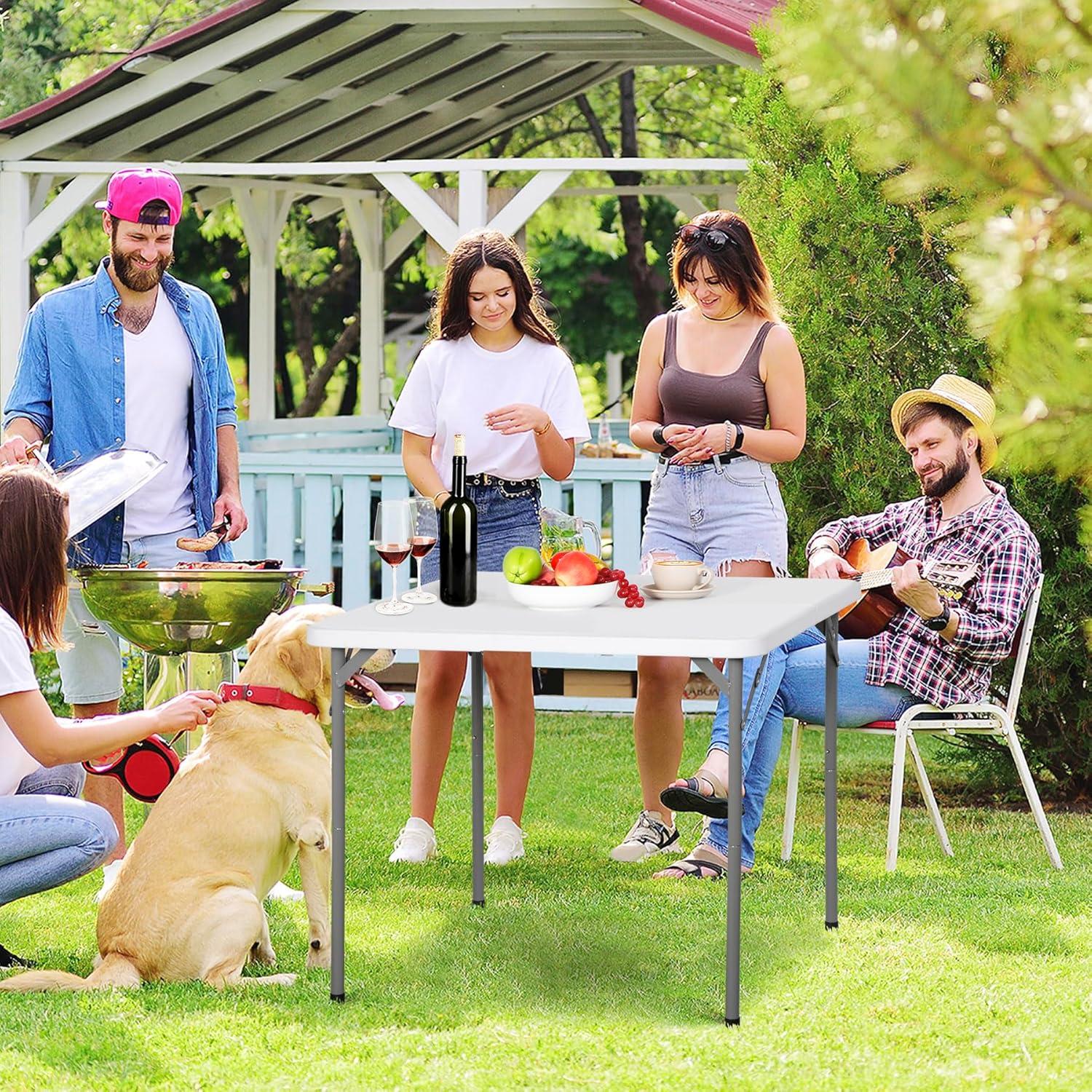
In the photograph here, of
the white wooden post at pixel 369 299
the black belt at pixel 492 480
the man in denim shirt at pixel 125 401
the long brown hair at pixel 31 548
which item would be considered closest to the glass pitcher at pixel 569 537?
the black belt at pixel 492 480

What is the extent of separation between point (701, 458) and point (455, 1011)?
1.94 meters

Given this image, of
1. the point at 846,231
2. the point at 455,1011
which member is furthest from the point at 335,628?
the point at 846,231

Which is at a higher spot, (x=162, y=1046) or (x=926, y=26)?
(x=926, y=26)

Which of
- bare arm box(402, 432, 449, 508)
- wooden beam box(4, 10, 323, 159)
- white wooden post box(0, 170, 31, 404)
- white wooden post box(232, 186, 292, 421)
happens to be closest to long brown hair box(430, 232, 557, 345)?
bare arm box(402, 432, 449, 508)

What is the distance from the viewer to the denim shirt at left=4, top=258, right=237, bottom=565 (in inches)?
205

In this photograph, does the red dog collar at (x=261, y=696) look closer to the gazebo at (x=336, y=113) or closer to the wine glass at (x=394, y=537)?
the wine glass at (x=394, y=537)

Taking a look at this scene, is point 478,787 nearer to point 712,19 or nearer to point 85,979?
point 85,979

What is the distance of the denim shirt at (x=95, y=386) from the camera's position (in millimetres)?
5203

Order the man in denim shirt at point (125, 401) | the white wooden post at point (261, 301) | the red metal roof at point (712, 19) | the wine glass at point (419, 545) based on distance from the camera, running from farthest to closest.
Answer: the white wooden post at point (261, 301) → the red metal roof at point (712, 19) → the man in denim shirt at point (125, 401) → the wine glass at point (419, 545)

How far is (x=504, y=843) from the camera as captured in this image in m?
5.63

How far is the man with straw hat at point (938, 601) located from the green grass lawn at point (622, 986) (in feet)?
1.69

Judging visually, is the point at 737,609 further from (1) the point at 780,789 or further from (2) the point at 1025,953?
(1) the point at 780,789

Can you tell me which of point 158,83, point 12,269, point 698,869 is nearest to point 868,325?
point 698,869

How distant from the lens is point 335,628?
12.8 ft
